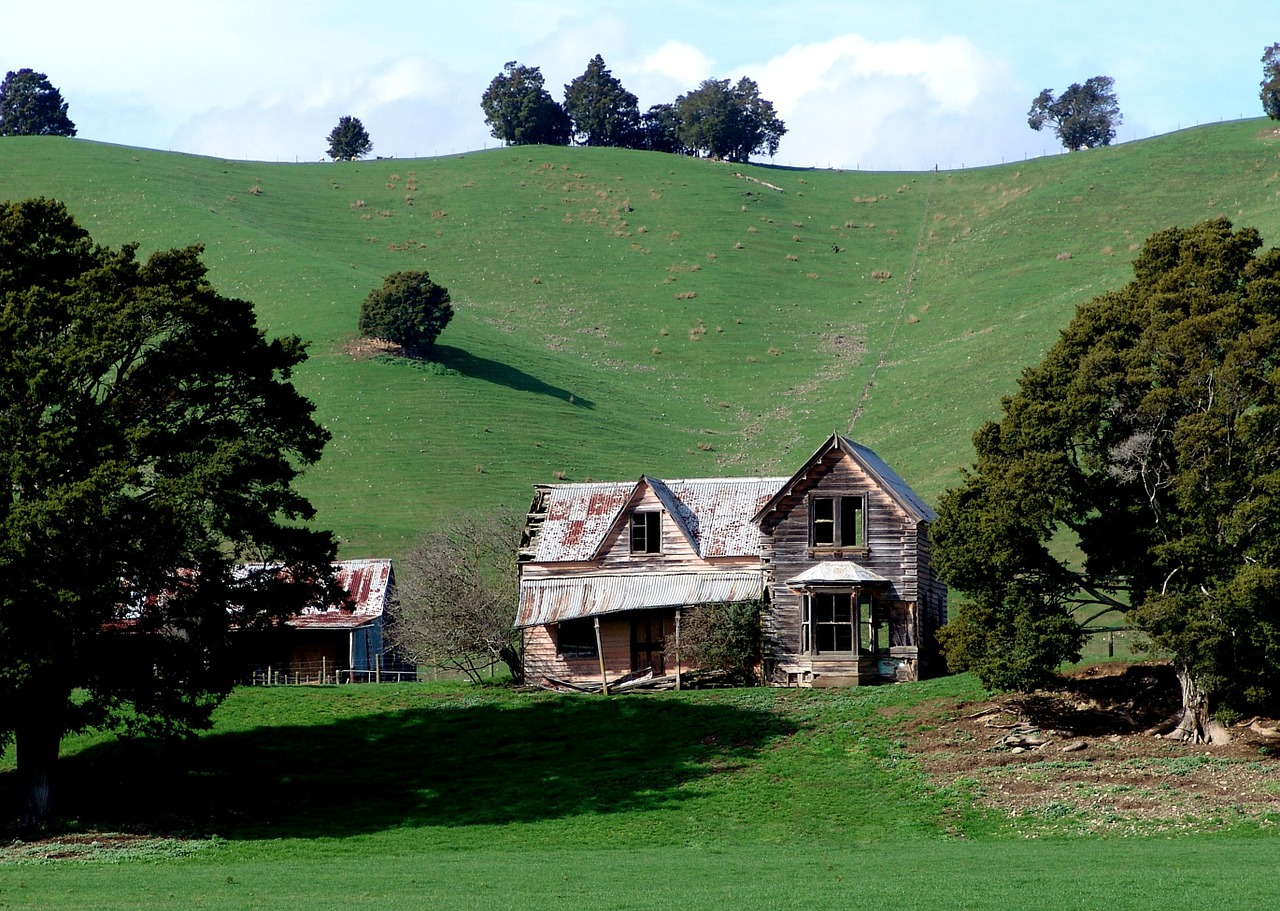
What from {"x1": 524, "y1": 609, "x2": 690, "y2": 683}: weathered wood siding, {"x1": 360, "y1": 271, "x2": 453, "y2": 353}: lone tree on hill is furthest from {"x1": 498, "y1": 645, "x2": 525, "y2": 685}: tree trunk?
{"x1": 360, "y1": 271, "x2": 453, "y2": 353}: lone tree on hill

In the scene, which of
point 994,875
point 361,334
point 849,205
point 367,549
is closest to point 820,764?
point 994,875

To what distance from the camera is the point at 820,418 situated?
10644 cm

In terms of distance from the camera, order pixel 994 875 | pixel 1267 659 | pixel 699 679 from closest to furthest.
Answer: pixel 994 875 < pixel 1267 659 < pixel 699 679

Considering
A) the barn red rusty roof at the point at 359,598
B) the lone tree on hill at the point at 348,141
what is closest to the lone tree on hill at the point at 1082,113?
the lone tree on hill at the point at 348,141

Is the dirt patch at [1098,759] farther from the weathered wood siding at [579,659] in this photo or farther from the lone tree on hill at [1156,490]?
the weathered wood siding at [579,659]

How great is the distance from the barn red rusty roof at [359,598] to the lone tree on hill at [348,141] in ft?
431

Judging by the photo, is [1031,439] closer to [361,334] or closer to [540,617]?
[540,617]

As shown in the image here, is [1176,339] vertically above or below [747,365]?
below

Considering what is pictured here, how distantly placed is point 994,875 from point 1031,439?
16767 mm

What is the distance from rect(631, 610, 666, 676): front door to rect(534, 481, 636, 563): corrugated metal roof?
10.0 ft

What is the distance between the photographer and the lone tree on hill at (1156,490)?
38062 millimetres

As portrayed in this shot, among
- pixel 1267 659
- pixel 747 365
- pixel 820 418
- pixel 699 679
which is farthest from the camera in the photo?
pixel 747 365

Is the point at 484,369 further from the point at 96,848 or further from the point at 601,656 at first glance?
the point at 96,848

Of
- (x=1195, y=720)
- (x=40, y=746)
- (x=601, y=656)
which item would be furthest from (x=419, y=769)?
(x=1195, y=720)
